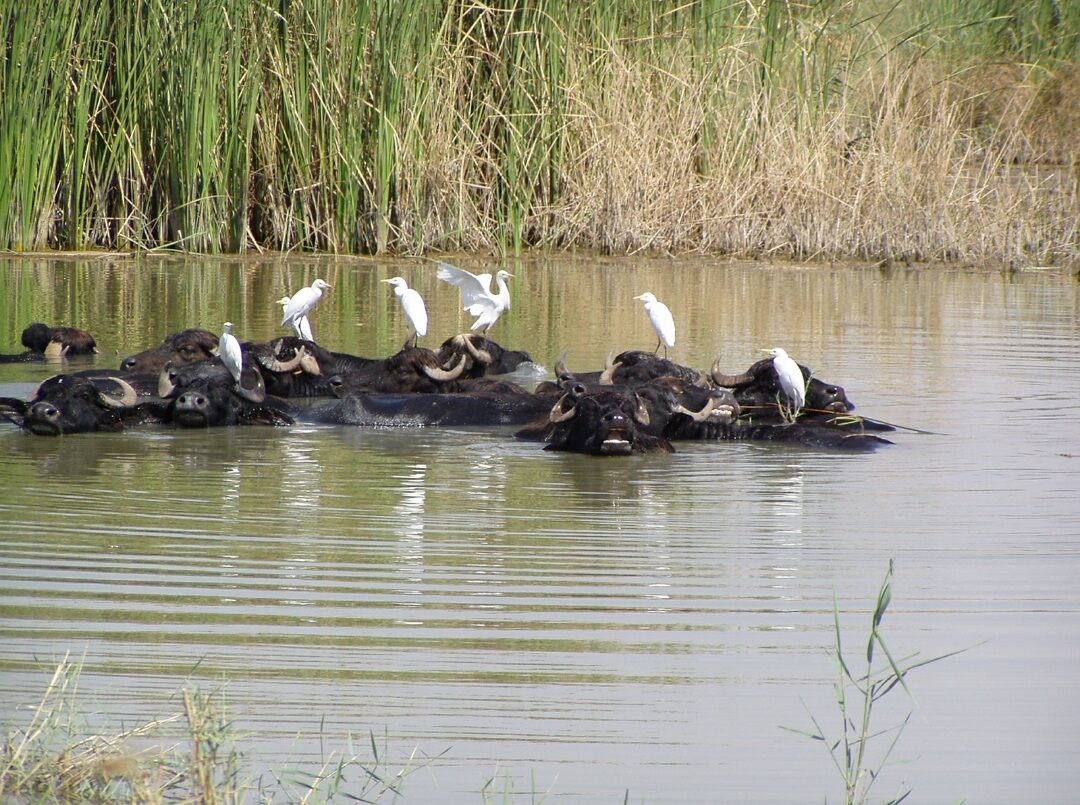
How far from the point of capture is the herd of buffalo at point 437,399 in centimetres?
805

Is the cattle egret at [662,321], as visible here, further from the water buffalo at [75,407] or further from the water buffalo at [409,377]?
the water buffalo at [75,407]

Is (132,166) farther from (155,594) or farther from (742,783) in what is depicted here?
(742,783)

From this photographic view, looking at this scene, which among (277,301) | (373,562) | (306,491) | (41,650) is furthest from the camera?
(277,301)

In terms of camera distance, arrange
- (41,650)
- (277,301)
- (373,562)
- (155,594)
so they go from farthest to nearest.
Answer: (277,301) < (373,562) < (155,594) < (41,650)

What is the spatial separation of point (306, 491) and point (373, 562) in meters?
1.54

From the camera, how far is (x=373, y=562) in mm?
5270

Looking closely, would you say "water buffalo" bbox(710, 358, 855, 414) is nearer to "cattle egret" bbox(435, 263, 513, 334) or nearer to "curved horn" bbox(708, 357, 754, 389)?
"curved horn" bbox(708, 357, 754, 389)

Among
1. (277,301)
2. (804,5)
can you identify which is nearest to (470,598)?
(277,301)

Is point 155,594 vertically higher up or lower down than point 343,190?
lower down

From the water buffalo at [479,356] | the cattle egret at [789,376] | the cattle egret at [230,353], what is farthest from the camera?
the water buffalo at [479,356]

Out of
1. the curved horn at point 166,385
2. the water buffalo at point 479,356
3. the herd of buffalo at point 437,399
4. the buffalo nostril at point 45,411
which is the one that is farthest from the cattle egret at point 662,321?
the buffalo nostril at point 45,411

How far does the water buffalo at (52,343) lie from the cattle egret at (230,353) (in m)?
1.98

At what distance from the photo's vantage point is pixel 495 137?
17.5m

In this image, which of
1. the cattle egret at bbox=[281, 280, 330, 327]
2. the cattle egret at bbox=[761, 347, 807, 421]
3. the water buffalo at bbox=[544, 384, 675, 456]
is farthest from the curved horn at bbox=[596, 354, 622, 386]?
the cattle egret at bbox=[281, 280, 330, 327]
